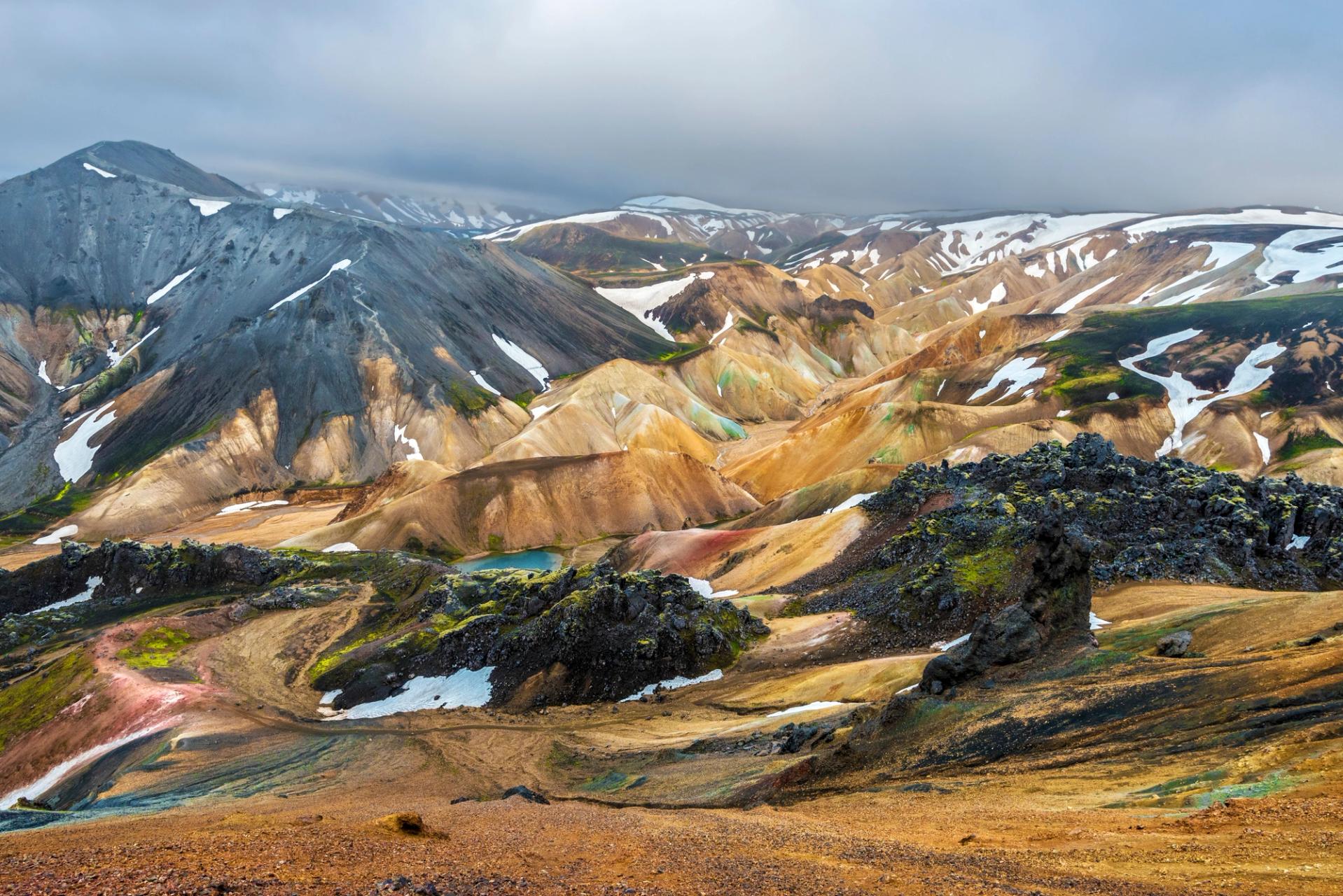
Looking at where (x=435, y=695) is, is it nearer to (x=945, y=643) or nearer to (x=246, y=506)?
(x=945, y=643)

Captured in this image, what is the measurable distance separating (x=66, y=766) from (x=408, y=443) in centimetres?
10866

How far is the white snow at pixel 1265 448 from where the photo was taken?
12397 centimetres

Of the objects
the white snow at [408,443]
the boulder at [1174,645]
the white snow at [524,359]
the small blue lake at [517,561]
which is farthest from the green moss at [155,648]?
the white snow at [524,359]

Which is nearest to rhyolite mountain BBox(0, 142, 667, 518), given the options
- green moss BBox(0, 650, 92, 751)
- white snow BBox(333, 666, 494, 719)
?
green moss BBox(0, 650, 92, 751)

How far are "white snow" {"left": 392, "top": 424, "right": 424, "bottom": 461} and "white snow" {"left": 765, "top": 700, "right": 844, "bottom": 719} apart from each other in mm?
116869

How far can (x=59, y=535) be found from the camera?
118 metres

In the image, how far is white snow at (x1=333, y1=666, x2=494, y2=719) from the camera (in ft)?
162

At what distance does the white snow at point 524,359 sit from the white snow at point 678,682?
14549cm

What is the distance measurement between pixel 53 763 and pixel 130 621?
20246 millimetres

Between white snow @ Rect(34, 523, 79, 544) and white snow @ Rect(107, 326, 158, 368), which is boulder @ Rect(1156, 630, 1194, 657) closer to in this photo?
white snow @ Rect(34, 523, 79, 544)

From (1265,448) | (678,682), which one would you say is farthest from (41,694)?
(1265,448)

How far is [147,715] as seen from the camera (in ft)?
153

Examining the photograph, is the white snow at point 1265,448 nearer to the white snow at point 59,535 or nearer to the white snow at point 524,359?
the white snow at point 524,359

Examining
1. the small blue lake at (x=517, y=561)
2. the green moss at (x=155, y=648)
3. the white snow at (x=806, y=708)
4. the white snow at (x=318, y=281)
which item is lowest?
the small blue lake at (x=517, y=561)
